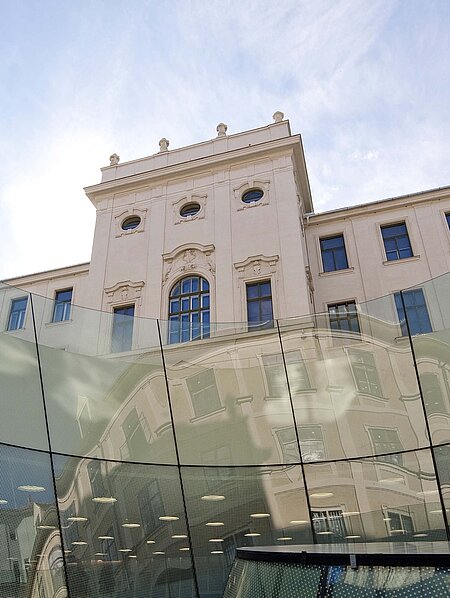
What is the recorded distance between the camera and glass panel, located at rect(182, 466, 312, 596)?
26.6 feet

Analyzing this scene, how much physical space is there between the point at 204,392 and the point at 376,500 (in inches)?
146

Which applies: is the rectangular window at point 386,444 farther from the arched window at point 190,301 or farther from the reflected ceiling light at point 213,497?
the arched window at point 190,301

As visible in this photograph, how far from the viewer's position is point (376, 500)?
9.01 m

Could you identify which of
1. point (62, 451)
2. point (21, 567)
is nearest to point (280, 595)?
point (21, 567)

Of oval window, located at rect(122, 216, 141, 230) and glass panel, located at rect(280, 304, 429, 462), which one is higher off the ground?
oval window, located at rect(122, 216, 141, 230)

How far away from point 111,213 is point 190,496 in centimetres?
1726

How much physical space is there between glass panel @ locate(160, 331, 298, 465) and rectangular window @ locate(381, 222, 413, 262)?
1153 cm

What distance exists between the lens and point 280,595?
380cm

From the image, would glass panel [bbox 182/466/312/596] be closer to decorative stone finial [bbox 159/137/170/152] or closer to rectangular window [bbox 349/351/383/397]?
rectangular window [bbox 349/351/383/397]

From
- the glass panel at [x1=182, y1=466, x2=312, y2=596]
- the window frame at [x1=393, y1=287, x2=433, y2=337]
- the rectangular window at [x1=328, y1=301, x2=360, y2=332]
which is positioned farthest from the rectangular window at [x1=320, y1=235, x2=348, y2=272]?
the glass panel at [x1=182, y1=466, x2=312, y2=596]

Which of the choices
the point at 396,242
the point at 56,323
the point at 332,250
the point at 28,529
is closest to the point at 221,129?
the point at 332,250

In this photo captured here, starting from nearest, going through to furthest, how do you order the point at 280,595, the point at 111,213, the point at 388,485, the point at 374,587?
the point at 374,587 < the point at 280,595 < the point at 388,485 < the point at 111,213

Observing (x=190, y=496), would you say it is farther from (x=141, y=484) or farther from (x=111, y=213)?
(x=111, y=213)

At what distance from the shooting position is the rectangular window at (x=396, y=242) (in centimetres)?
2030
